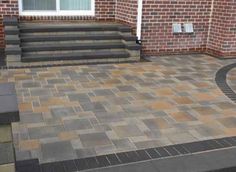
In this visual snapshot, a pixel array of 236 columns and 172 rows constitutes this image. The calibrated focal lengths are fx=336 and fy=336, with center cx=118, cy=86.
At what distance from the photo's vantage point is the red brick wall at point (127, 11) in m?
7.75

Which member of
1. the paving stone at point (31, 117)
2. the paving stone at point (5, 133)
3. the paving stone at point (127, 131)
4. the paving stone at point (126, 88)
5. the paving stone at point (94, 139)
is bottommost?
the paving stone at point (94, 139)

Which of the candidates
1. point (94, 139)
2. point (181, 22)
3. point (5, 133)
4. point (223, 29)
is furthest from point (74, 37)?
point (5, 133)

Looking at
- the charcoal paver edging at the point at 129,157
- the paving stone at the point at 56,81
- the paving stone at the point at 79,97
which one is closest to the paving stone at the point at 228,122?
the charcoal paver edging at the point at 129,157

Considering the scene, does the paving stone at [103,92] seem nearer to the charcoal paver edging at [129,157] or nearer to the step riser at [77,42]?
the charcoal paver edging at [129,157]

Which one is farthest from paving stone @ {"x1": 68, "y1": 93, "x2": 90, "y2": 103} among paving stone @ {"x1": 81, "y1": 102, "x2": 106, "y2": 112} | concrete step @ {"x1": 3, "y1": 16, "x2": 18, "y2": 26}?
concrete step @ {"x1": 3, "y1": 16, "x2": 18, "y2": 26}

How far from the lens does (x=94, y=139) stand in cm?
376

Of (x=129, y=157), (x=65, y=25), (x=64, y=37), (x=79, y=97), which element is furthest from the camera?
(x=65, y=25)

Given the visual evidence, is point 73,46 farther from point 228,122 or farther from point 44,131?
point 228,122

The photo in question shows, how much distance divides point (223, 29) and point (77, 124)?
509 cm

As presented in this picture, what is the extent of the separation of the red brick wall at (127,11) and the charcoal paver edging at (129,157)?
180 inches

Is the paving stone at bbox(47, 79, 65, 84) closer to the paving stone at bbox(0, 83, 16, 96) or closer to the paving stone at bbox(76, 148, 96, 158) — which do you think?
the paving stone at bbox(76, 148, 96, 158)

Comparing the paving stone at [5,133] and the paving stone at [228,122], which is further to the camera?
the paving stone at [228,122]

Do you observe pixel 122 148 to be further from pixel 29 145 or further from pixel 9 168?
pixel 9 168

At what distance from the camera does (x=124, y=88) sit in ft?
18.1
